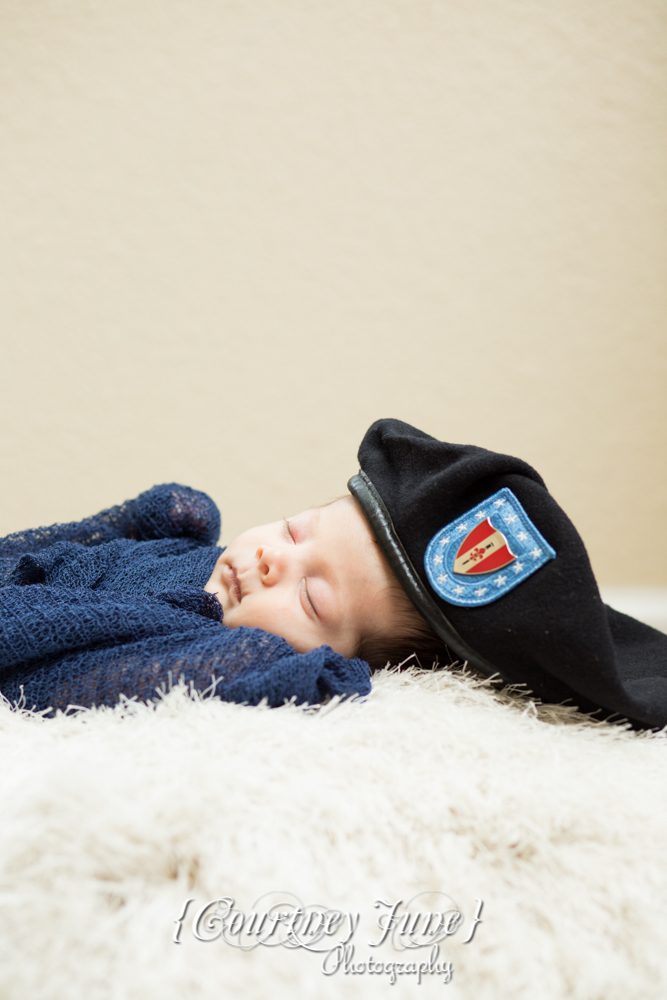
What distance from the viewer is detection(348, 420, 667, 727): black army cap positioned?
1.73ft

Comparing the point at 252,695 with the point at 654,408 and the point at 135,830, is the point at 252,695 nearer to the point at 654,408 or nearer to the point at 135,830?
the point at 135,830

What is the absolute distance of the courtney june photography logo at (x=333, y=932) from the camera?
32 centimetres

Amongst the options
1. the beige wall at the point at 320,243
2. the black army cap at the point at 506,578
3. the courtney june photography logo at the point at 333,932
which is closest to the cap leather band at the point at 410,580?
the black army cap at the point at 506,578

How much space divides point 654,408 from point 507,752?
1396 millimetres

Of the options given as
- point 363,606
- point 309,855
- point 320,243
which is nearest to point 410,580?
point 363,606

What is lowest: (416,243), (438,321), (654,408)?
(654,408)

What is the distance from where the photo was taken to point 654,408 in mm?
1597

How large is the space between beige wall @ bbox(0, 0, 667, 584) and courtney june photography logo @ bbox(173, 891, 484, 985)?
1136mm

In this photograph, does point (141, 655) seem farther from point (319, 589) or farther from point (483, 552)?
point (483, 552)

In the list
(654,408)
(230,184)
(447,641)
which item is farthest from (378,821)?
(654,408)

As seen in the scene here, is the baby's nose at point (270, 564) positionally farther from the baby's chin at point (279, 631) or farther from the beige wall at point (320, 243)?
the beige wall at point (320, 243)

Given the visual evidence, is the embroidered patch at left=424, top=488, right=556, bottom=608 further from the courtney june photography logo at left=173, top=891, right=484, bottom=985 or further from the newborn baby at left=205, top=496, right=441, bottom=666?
the courtney june photography logo at left=173, top=891, right=484, bottom=985

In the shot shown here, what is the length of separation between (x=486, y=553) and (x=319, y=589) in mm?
173

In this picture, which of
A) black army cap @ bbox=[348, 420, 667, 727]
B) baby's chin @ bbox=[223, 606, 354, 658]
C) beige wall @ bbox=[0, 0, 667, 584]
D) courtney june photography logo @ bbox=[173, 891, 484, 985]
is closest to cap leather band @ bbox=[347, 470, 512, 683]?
black army cap @ bbox=[348, 420, 667, 727]
